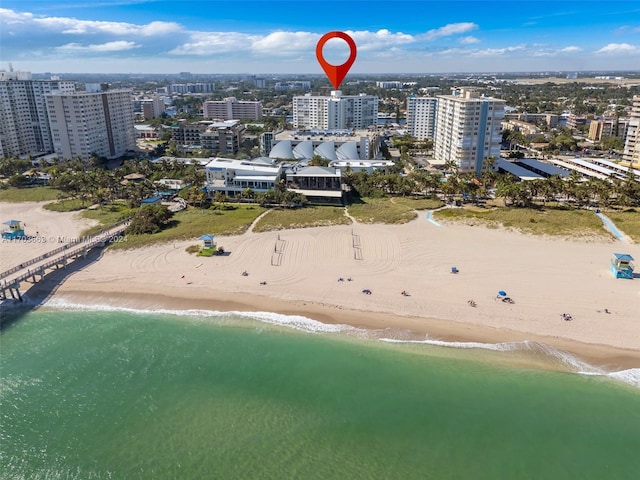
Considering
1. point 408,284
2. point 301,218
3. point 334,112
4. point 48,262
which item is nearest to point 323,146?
point 334,112

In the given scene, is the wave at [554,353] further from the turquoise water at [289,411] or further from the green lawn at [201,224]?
the green lawn at [201,224]

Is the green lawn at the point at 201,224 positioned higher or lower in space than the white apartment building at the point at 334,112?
lower

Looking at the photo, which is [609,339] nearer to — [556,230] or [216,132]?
[556,230]

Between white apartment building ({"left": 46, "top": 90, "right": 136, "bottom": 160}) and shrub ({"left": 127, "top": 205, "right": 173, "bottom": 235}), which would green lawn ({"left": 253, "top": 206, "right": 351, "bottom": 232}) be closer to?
shrub ({"left": 127, "top": 205, "right": 173, "bottom": 235})

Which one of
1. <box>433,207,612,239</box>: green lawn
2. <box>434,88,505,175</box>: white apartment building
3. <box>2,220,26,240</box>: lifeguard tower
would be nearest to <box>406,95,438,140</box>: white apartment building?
<box>434,88,505,175</box>: white apartment building

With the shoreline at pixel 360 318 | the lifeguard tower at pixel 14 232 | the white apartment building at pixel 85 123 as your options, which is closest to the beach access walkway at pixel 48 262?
the lifeguard tower at pixel 14 232

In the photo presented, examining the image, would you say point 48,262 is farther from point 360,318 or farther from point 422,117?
point 422,117

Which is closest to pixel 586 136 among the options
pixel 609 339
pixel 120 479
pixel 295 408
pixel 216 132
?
pixel 216 132
